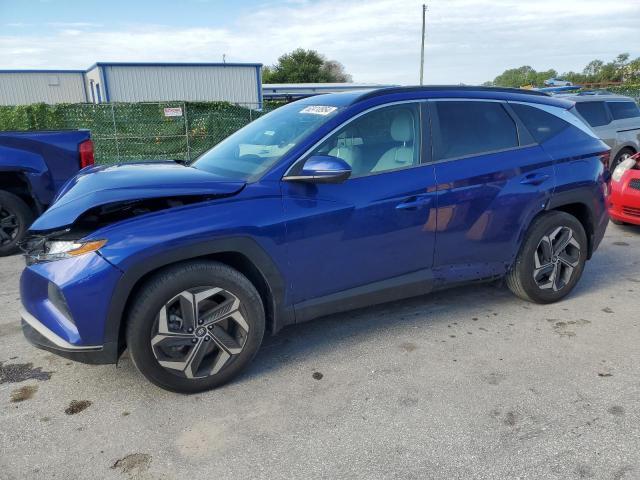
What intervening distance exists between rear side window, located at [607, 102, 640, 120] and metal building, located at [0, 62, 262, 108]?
66.2 ft

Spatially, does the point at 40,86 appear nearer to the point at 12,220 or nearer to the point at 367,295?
the point at 12,220

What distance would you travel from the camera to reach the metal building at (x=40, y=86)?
32.6 m

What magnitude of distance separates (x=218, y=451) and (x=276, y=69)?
2913 inches

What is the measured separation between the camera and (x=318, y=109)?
340 centimetres

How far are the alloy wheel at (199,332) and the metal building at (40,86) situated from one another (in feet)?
120

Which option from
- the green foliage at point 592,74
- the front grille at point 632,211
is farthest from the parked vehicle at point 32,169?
the green foliage at point 592,74

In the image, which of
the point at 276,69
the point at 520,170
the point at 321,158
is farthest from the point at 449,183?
the point at 276,69

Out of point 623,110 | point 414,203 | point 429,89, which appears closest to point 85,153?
point 429,89

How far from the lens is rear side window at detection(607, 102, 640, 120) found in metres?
10.2

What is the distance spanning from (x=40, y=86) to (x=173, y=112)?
2611 centimetres

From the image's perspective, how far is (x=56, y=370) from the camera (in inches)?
124

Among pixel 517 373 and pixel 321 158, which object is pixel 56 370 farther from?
pixel 517 373

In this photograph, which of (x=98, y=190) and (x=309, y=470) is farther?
(x=98, y=190)

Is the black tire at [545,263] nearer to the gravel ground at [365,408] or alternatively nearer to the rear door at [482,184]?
the rear door at [482,184]
